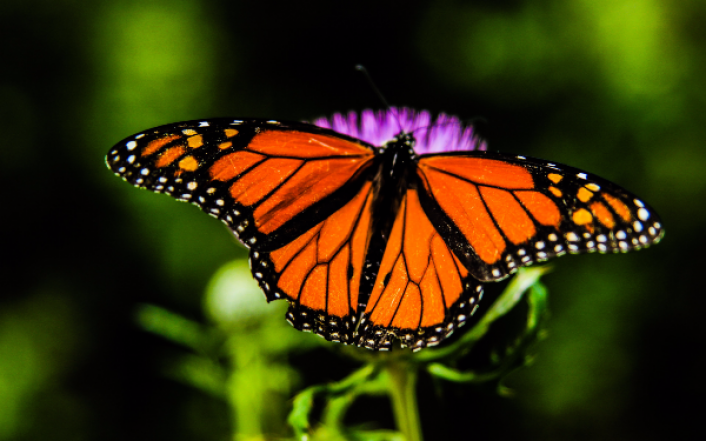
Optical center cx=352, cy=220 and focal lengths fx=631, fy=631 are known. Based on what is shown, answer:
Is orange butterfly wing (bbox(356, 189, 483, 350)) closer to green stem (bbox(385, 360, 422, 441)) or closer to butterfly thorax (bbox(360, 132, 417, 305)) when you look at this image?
butterfly thorax (bbox(360, 132, 417, 305))

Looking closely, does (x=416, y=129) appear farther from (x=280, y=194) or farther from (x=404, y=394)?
(x=404, y=394)

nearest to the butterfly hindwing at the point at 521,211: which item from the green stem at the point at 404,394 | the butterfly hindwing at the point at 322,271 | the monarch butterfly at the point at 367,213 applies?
the monarch butterfly at the point at 367,213

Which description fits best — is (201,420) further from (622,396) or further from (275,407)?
(622,396)

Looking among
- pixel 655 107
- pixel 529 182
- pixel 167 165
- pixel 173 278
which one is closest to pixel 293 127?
pixel 167 165

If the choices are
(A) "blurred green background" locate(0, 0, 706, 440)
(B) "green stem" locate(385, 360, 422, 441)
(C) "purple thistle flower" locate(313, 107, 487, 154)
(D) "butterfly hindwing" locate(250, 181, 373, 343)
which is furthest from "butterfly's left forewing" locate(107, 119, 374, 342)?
(A) "blurred green background" locate(0, 0, 706, 440)

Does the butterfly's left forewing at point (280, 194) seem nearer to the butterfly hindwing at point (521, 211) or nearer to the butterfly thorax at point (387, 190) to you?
the butterfly thorax at point (387, 190)

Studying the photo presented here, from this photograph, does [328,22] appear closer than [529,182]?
No

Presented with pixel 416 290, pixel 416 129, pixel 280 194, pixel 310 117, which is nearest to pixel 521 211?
pixel 416 290
